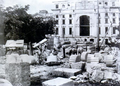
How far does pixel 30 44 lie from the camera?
523cm

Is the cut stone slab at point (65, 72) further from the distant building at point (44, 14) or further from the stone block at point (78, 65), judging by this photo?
the distant building at point (44, 14)

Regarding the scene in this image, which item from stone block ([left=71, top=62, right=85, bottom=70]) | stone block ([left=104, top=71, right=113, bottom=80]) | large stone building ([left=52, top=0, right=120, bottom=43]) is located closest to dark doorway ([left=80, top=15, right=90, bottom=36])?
large stone building ([left=52, top=0, right=120, bottom=43])

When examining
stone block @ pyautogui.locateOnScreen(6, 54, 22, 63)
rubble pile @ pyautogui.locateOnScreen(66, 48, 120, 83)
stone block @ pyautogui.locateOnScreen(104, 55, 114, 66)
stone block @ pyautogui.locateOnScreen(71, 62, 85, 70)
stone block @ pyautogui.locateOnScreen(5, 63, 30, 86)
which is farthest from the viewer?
stone block @ pyautogui.locateOnScreen(104, 55, 114, 66)

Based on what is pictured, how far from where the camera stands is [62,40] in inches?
222

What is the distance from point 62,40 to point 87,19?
1131 millimetres

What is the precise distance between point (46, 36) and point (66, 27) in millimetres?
754

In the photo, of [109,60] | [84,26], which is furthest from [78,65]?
[84,26]

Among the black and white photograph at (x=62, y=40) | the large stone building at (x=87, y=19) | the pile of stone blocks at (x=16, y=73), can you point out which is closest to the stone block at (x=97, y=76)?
the black and white photograph at (x=62, y=40)

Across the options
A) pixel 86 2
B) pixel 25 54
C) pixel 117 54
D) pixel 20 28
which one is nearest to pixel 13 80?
pixel 25 54

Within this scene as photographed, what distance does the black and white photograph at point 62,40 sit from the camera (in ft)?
15.2

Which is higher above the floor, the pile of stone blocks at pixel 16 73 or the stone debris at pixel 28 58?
the stone debris at pixel 28 58

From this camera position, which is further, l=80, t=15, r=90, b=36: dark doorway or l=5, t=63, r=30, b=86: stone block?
l=80, t=15, r=90, b=36: dark doorway

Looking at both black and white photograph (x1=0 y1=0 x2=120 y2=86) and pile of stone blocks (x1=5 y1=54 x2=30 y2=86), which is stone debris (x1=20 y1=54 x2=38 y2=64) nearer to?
black and white photograph (x1=0 y1=0 x2=120 y2=86)

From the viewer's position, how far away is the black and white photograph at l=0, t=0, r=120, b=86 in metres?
4.62
